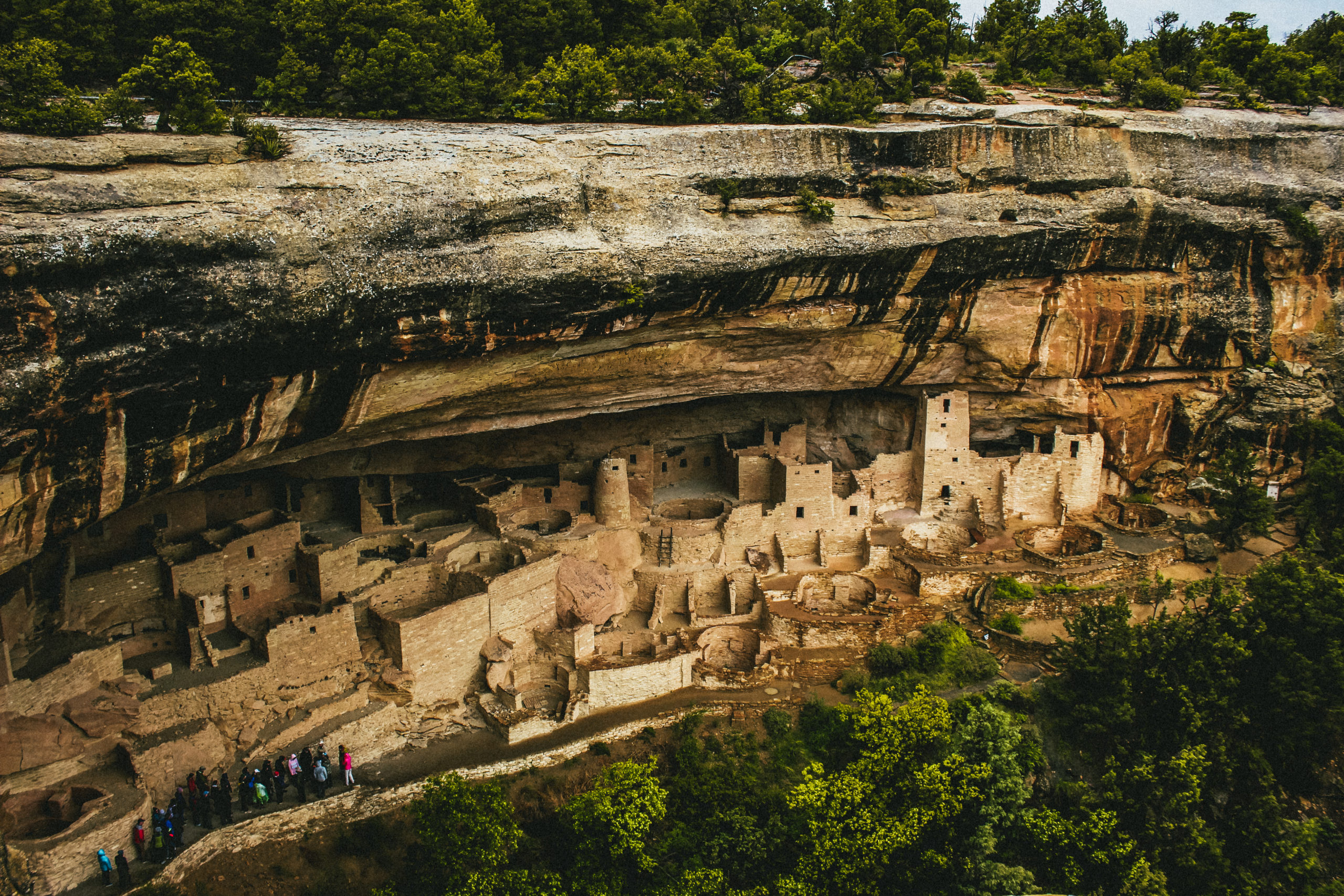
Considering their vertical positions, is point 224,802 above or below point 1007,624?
above

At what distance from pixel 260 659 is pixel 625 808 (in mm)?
8271

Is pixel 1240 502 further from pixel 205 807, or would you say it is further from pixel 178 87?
pixel 178 87

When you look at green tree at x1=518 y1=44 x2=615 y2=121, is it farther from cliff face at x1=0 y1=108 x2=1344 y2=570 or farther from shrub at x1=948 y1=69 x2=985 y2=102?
shrub at x1=948 y1=69 x2=985 y2=102

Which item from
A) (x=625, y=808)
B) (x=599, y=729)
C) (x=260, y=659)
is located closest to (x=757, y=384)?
(x=599, y=729)

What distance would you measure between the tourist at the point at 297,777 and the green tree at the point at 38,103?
12.0 m

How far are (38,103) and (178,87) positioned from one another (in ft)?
8.84

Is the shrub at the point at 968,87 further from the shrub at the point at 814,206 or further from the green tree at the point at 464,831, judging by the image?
the green tree at the point at 464,831

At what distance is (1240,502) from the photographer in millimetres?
27781

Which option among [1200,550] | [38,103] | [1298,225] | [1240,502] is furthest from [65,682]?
[1298,225]

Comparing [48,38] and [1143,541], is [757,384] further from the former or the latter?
[48,38]

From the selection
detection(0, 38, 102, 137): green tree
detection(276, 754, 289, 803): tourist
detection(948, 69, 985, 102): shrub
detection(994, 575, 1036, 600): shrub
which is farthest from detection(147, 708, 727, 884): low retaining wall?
detection(948, 69, 985, 102): shrub

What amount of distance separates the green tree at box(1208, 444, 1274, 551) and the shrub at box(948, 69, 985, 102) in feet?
44.8

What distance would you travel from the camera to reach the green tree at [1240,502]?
27.5m

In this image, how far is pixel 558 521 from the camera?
25484mm
